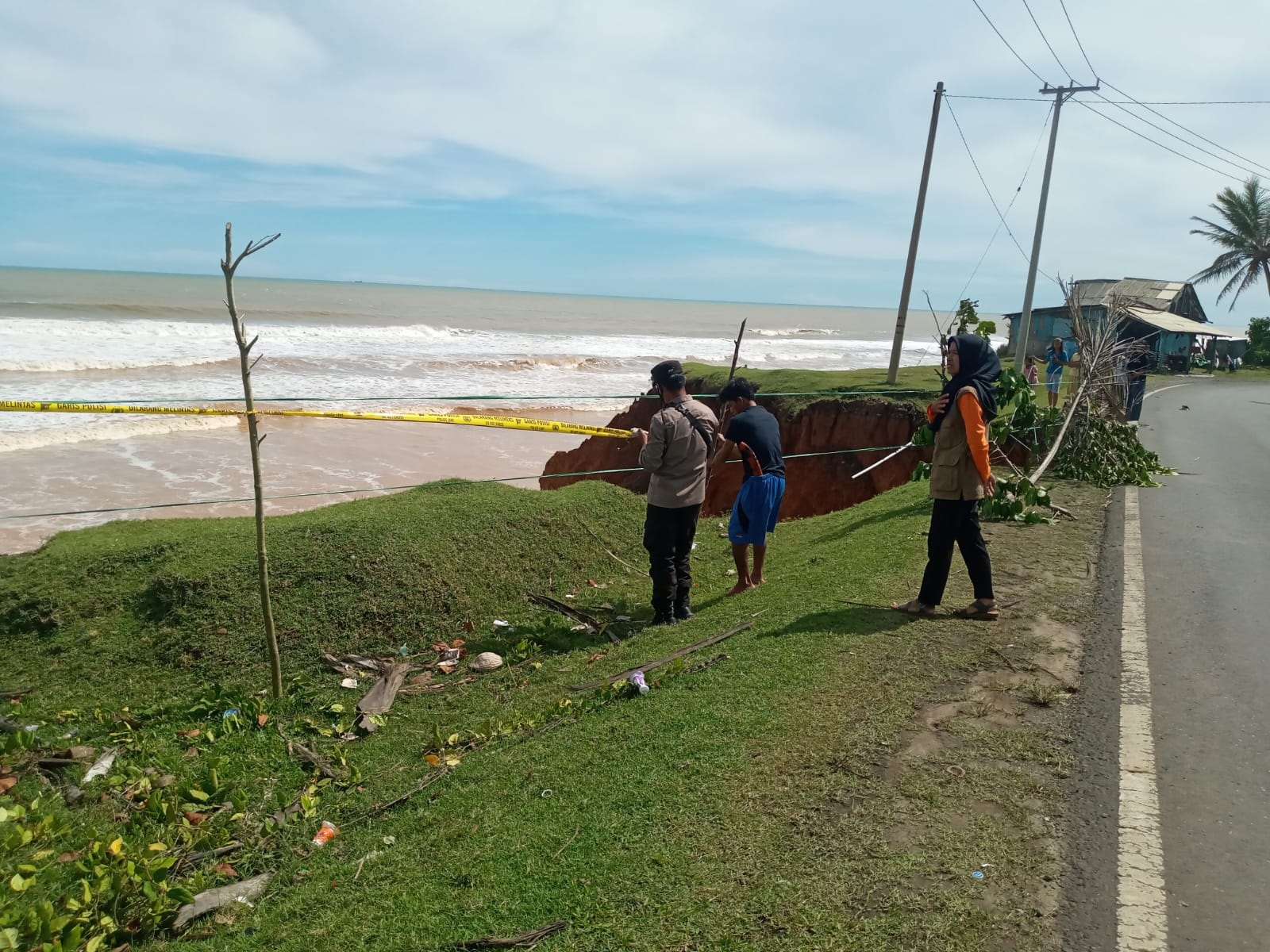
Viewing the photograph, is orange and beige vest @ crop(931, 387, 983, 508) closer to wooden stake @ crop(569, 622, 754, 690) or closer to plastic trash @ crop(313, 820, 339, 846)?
wooden stake @ crop(569, 622, 754, 690)

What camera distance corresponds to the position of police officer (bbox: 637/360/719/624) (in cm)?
643

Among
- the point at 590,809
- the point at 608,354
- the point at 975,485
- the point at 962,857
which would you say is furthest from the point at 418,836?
the point at 608,354

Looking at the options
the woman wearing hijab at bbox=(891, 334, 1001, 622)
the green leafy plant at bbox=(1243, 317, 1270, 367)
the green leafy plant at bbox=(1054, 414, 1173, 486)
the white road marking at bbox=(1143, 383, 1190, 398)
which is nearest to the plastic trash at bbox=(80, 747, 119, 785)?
the woman wearing hijab at bbox=(891, 334, 1001, 622)

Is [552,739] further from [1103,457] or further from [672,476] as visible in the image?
[1103,457]

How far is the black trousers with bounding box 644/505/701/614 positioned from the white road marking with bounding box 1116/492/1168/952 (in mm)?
2916

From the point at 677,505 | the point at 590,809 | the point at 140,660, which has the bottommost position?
the point at 140,660

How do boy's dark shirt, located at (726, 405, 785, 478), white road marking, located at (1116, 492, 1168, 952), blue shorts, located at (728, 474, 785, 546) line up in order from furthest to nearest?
blue shorts, located at (728, 474, 785, 546) → boy's dark shirt, located at (726, 405, 785, 478) → white road marking, located at (1116, 492, 1168, 952)

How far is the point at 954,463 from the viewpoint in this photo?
5648 millimetres

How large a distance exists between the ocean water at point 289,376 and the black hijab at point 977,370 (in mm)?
3201

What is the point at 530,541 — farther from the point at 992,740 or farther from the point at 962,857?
the point at 962,857

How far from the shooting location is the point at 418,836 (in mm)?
3846

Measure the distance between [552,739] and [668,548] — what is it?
2.24 m

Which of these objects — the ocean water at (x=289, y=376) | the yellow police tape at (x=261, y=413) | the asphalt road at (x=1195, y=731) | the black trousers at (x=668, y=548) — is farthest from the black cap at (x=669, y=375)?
the asphalt road at (x=1195, y=731)

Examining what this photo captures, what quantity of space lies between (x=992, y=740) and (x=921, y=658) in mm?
963
